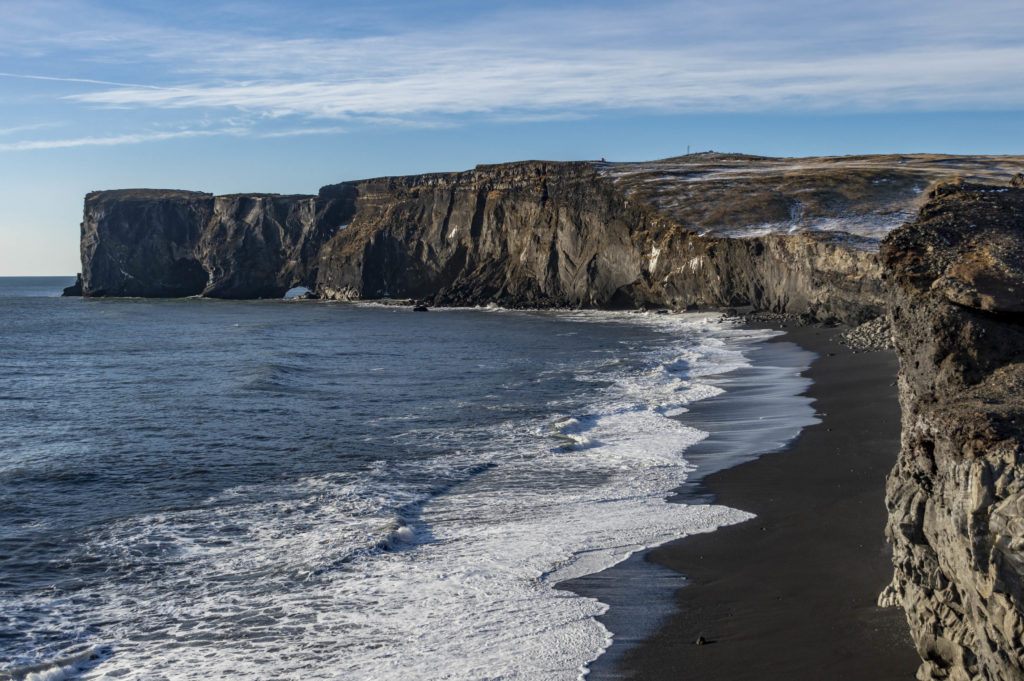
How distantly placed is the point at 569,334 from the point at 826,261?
1549 centimetres

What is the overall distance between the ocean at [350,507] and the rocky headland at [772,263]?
3715mm

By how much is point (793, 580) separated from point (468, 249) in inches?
3336

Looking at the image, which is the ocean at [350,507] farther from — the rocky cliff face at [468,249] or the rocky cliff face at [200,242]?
the rocky cliff face at [200,242]

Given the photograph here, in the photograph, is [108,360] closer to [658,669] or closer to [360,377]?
[360,377]

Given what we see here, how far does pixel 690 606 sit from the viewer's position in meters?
9.11

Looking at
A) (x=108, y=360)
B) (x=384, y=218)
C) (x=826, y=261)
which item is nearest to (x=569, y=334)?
(x=826, y=261)

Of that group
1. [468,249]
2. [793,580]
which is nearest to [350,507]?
[793,580]

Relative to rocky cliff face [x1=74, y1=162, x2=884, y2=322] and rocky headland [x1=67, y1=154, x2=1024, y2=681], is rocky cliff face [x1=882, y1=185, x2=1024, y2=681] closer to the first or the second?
rocky headland [x1=67, y1=154, x2=1024, y2=681]

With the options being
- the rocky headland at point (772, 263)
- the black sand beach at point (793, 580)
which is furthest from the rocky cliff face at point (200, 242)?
the black sand beach at point (793, 580)

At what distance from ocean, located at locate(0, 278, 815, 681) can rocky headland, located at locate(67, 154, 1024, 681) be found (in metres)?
3.71

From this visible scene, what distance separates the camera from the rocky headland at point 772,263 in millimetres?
5793

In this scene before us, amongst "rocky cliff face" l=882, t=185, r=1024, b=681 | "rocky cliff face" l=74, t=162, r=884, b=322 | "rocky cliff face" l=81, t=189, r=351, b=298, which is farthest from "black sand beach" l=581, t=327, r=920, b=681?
"rocky cliff face" l=81, t=189, r=351, b=298

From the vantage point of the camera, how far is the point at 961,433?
5660mm

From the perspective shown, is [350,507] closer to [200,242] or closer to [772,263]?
[772,263]
